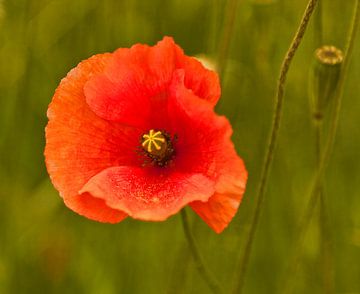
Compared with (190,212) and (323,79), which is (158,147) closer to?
(323,79)

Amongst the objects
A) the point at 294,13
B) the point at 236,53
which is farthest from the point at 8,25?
the point at 294,13

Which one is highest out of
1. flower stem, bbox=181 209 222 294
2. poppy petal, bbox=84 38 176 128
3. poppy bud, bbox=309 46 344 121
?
poppy bud, bbox=309 46 344 121

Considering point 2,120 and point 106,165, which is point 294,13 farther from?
point 106,165

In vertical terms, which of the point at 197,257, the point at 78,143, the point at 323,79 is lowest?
the point at 197,257

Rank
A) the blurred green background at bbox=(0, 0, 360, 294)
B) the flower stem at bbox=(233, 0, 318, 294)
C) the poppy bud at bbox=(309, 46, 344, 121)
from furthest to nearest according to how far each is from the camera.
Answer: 1. the blurred green background at bbox=(0, 0, 360, 294)
2. the poppy bud at bbox=(309, 46, 344, 121)
3. the flower stem at bbox=(233, 0, 318, 294)

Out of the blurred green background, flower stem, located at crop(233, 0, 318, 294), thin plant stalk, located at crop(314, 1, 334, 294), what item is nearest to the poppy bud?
thin plant stalk, located at crop(314, 1, 334, 294)

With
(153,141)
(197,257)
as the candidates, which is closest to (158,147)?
(153,141)

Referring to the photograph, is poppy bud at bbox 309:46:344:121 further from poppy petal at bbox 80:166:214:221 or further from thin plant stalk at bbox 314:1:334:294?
poppy petal at bbox 80:166:214:221
